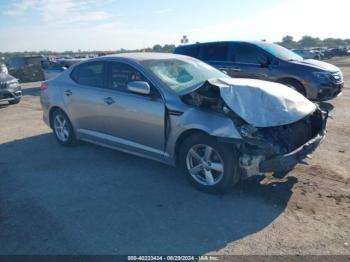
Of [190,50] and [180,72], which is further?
[190,50]

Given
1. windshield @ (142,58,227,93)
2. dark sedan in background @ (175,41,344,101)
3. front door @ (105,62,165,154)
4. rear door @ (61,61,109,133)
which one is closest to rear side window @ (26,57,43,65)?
dark sedan in background @ (175,41,344,101)

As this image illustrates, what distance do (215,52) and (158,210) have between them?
721 centimetres

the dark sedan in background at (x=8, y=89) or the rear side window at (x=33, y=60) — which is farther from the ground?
the dark sedan in background at (x=8, y=89)

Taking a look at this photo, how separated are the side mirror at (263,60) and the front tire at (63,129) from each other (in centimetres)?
553

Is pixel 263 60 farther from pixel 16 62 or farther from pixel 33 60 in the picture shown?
pixel 16 62

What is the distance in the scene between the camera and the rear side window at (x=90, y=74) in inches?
229

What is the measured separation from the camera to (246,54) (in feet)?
32.2

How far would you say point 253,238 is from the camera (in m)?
3.48

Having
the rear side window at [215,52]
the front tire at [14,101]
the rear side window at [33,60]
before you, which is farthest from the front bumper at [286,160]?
the rear side window at [33,60]

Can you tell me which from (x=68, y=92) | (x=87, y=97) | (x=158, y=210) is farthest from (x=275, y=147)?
(x=68, y=92)

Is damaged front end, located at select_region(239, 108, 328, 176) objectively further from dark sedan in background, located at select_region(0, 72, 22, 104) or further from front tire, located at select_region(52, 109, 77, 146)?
dark sedan in background, located at select_region(0, 72, 22, 104)

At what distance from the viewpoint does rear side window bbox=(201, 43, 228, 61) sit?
10219 millimetres

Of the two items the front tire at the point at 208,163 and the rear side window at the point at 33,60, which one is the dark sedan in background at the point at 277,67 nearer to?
the front tire at the point at 208,163

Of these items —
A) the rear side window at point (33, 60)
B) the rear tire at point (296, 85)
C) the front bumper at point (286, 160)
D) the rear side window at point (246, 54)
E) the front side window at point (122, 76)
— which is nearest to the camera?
the front bumper at point (286, 160)
